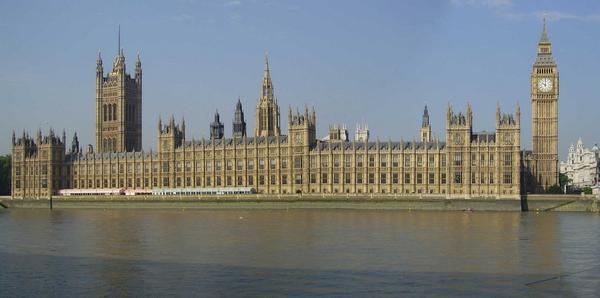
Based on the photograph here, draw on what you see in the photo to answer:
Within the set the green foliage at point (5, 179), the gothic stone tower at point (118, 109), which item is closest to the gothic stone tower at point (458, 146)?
the gothic stone tower at point (118, 109)

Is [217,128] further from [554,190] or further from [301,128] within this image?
[554,190]

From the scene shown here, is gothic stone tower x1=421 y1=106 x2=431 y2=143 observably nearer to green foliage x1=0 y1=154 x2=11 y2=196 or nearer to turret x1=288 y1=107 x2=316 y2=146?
turret x1=288 y1=107 x2=316 y2=146

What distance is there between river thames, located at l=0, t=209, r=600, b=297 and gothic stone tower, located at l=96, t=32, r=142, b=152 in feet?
292

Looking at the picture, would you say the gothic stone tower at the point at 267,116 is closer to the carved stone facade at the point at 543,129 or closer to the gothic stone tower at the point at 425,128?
the gothic stone tower at the point at 425,128

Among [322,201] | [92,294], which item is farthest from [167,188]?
[92,294]

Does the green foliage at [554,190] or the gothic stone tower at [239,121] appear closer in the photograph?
the green foliage at [554,190]

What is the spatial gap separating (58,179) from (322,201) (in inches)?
2090

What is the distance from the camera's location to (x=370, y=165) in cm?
12069

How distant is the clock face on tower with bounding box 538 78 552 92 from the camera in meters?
127

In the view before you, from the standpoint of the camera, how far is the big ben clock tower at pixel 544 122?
12481 centimetres

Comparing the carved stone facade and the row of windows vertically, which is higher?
the carved stone facade

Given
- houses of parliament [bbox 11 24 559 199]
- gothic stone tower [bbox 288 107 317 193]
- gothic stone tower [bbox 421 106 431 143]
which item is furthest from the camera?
gothic stone tower [bbox 421 106 431 143]

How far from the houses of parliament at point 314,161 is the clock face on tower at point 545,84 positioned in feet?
0.45

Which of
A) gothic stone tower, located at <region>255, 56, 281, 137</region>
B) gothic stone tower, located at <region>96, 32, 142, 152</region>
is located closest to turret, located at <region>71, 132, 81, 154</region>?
gothic stone tower, located at <region>96, 32, 142, 152</region>
